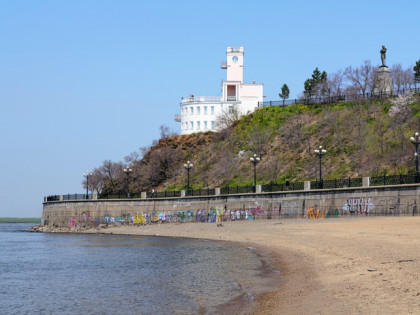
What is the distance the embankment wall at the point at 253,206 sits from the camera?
45125 millimetres

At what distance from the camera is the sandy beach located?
13016 millimetres

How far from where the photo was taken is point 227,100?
116312 mm

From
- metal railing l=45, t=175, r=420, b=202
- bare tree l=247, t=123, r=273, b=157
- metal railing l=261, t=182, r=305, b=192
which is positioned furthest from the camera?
bare tree l=247, t=123, r=273, b=157

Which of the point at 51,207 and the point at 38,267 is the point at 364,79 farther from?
the point at 38,267

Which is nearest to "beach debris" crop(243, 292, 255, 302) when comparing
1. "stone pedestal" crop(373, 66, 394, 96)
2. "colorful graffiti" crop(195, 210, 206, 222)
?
"colorful graffiti" crop(195, 210, 206, 222)

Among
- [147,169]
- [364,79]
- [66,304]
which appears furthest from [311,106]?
[66,304]

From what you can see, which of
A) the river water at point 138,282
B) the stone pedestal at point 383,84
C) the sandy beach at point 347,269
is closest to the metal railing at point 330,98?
the stone pedestal at point 383,84

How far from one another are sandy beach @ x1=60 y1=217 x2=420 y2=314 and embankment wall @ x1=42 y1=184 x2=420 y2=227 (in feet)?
23.8

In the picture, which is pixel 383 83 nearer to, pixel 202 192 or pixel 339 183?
pixel 202 192

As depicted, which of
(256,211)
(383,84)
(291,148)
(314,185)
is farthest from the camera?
(291,148)

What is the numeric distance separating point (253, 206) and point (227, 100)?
58679 mm

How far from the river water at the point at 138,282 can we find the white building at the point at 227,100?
8170cm

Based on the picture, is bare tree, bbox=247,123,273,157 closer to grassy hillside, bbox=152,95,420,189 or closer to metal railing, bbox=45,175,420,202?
grassy hillside, bbox=152,95,420,189

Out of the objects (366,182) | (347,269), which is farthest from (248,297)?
(366,182)
